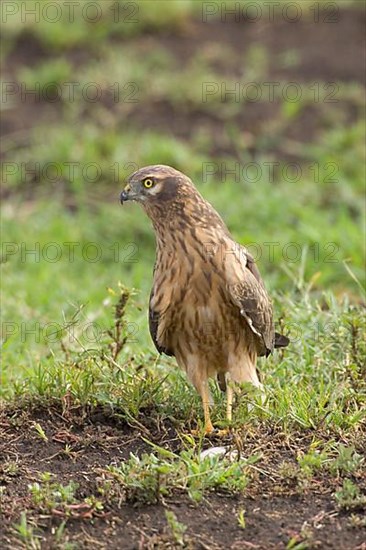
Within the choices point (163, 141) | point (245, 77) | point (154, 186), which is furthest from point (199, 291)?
point (245, 77)

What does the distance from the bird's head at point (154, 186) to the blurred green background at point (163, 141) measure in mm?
1312

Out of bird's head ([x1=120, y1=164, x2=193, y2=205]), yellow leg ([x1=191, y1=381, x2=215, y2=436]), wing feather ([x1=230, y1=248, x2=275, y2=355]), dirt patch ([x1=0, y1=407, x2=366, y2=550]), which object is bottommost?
dirt patch ([x1=0, y1=407, x2=366, y2=550])

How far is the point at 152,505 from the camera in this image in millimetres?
4973

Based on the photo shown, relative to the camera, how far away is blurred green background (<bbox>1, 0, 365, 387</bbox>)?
8.77 m

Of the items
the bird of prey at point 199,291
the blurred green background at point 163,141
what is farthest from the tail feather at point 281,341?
the blurred green background at point 163,141

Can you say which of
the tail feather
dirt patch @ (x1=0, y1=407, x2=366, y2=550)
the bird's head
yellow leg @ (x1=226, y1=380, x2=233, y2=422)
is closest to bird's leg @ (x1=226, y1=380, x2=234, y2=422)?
yellow leg @ (x1=226, y1=380, x2=233, y2=422)

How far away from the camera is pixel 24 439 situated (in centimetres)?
571

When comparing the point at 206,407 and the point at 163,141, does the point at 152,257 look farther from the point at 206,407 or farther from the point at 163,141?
the point at 206,407

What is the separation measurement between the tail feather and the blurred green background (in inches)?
32.1

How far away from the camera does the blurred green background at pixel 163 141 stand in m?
8.77

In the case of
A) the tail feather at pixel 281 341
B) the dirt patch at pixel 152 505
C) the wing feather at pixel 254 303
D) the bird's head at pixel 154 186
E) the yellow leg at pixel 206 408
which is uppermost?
the bird's head at pixel 154 186

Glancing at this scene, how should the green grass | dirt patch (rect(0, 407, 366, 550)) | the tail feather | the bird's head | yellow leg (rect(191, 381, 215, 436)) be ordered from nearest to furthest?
dirt patch (rect(0, 407, 366, 550))
the green grass
yellow leg (rect(191, 381, 215, 436))
the bird's head
the tail feather

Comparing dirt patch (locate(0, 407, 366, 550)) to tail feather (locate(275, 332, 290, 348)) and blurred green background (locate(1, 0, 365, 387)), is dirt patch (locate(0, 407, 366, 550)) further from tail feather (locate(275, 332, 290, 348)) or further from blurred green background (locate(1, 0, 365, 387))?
blurred green background (locate(1, 0, 365, 387))

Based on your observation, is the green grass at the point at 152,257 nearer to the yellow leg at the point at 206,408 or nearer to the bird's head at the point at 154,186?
the yellow leg at the point at 206,408
